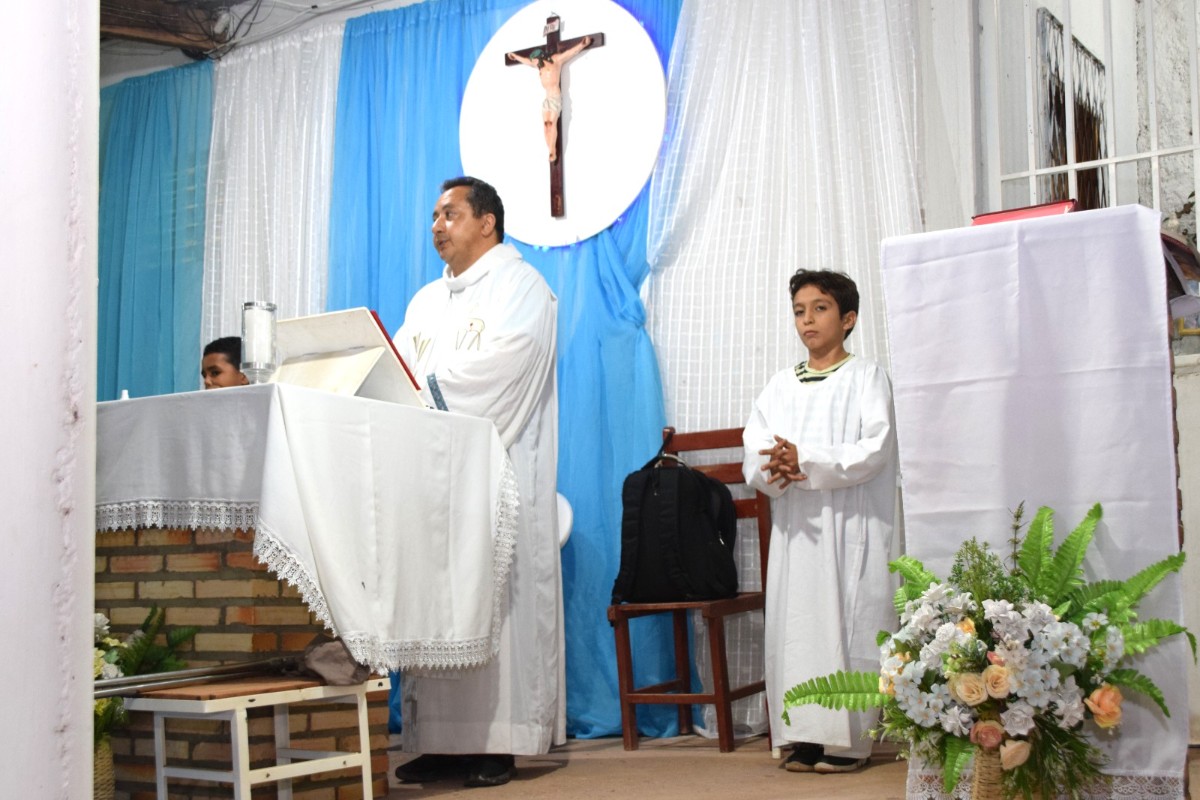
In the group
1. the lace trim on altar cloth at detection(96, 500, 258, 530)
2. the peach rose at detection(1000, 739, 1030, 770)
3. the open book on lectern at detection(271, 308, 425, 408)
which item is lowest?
the peach rose at detection(1000, 739, 1030, 770)

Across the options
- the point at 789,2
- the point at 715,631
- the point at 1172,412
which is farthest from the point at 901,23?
the point at 1172,412

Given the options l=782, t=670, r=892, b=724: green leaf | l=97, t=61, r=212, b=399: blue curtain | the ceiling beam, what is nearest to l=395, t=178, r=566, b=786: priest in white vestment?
l=782, t=670, r=892, b=724: green leaf

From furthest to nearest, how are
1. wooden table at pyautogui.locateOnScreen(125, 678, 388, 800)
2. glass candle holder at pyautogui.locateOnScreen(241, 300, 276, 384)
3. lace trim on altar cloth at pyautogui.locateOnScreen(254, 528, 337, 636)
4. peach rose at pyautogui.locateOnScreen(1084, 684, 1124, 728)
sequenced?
glass candle holder at pyautogui.locateOnScreen(241, 300, 276, 384), lace trim on altar cloth at pyautogui.locateOnScreen(254, 528, 337, 636), wooden table at pyautogui.locateOnScreen(125, 678, 388, 800), peach rose at pyautogui.locateOnScreen(1084, 684, 1124, 728)

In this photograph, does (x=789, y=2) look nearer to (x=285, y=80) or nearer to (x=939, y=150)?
(x=939, y=150)

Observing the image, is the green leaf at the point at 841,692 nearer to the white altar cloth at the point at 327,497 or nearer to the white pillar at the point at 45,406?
the white altar cloth at the point at 327,497

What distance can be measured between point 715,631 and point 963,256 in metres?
1.87

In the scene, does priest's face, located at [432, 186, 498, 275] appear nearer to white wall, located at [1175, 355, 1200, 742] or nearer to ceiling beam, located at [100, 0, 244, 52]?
white wall, located at [1175, 355, 1200, 742]

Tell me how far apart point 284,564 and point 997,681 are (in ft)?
4.73

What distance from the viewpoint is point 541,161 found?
5.07m

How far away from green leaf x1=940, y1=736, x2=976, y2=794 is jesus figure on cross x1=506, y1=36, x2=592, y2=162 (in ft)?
10.7

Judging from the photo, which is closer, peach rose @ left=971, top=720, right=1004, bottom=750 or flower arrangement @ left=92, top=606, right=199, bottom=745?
peach rose @ left=971, top=720, right=1004, bottom=750

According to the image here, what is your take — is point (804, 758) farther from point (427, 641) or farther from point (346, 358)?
Answer: point (346, 358)

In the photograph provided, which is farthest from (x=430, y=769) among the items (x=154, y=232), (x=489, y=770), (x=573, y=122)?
(x=154, y=232)

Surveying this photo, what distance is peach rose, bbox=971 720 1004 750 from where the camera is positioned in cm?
209
